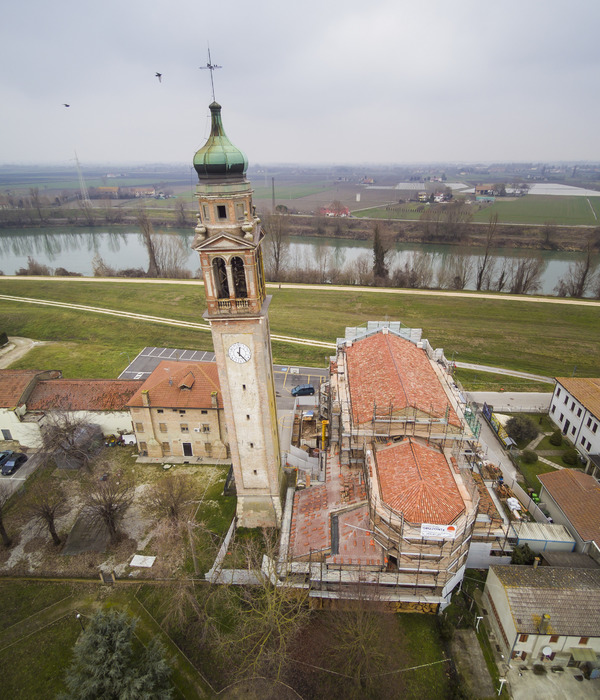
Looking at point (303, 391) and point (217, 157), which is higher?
point (217, 157)

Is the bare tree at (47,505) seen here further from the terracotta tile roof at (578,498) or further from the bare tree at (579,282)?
the bare tree at (579,282)

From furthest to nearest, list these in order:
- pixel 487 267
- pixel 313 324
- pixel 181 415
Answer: pixel 487 267, pixel 313 324, pixel 181 415

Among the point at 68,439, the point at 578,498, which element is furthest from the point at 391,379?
the point at 68,439

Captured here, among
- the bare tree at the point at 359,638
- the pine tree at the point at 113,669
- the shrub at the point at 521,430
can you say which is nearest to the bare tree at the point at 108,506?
the pine tree at the point at 113,669

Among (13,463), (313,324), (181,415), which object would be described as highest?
(181,415)

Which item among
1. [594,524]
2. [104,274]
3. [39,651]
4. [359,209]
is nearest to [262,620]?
[39,651]

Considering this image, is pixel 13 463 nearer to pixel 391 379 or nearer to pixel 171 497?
pixel 171 497

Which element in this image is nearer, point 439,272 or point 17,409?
point 17,409
